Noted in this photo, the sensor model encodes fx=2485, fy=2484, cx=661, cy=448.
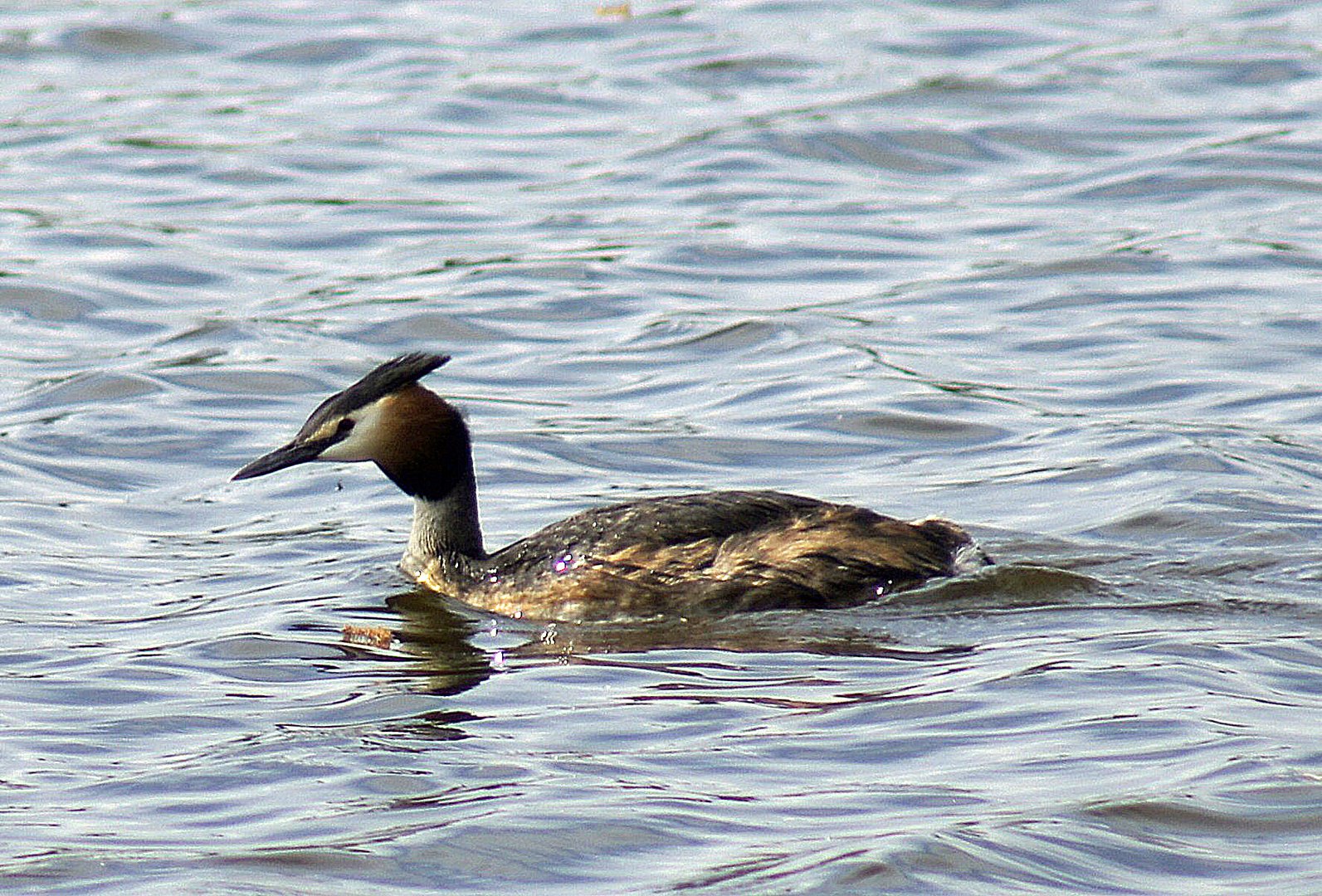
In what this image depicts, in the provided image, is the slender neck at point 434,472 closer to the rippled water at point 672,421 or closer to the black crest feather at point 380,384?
the black crest feather at point 380,384

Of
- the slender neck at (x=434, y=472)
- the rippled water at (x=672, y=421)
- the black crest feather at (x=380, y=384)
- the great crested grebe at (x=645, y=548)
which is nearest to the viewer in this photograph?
the rippled water at (x=672, y=421)

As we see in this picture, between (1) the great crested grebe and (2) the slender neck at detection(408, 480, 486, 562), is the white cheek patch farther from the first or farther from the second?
(2) the slender neck at detection(408, 480, 486, 562)

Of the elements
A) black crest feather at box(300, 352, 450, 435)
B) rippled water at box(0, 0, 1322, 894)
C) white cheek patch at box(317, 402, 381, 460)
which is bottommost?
rippled water at box(0, 0, 1322, 894)

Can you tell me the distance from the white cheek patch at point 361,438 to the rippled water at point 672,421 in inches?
19.6

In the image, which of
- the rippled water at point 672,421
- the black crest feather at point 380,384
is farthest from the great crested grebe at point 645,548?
the rippled water at point 672,421

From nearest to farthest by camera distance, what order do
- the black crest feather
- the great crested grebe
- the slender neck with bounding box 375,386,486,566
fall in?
1. the great crested grebe
2. the black crest feather
3. the slender neck with bounding box 375,386,486,566

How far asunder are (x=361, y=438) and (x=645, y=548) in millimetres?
1191

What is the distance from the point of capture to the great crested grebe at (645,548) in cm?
870

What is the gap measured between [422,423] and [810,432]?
2.60 metres

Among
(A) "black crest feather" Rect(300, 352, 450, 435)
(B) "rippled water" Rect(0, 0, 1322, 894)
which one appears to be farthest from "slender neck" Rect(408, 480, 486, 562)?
(A) "black crest feather" Rect(300, 352, 450, 435)

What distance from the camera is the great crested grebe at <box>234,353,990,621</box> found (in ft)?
28.6

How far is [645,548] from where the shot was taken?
8.76m

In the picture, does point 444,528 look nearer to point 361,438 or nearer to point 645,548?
point 361,438

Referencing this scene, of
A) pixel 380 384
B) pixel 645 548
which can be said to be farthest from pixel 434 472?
pixel 645 548
